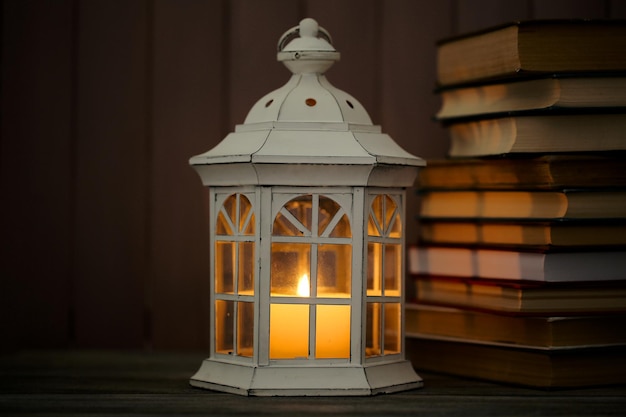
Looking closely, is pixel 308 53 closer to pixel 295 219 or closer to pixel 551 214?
pixel 295 219

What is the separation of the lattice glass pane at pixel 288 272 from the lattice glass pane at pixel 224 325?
0.23 ft

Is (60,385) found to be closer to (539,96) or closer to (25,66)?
(25,66)

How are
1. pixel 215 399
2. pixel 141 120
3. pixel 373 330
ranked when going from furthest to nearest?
1. pixel 141 120
2. pixel 373 330
3. pixel 215 399

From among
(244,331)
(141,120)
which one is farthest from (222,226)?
(141,120)

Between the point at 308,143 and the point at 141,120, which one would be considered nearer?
the point at 308,143

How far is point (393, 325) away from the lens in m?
1.34

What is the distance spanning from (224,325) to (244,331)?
0.04 m

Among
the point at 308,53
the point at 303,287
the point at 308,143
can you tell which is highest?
the point at 308,53

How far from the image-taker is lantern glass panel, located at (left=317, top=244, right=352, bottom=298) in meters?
1.27

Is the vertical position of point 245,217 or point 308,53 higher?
point 308,53

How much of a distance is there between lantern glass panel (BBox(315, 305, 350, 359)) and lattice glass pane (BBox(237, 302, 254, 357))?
9cm

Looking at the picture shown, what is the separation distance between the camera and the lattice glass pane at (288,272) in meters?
1.27

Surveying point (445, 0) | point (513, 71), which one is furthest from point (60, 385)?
point (445, 0)

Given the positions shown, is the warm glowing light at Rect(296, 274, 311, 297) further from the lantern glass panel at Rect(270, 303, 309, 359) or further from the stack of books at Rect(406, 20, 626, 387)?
the stack of books at Rect(406, 20, 626, 387)
